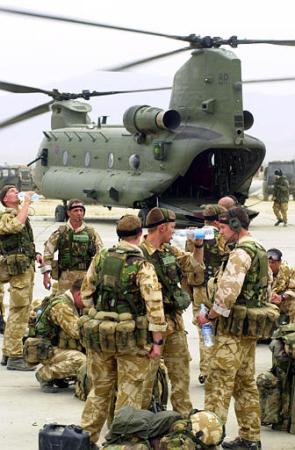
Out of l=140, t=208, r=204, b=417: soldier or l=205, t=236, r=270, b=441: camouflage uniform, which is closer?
l=205, t=236, r=270, b=441: camouflage uniform

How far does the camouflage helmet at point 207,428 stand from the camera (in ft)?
19.9

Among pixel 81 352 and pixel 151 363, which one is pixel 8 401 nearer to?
pixel 81 352

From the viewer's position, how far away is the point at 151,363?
7.04 metres

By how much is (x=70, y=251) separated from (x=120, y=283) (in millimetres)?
3272

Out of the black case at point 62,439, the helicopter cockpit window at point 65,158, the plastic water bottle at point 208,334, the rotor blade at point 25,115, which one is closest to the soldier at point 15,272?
the plastic water bottle at point 208,334

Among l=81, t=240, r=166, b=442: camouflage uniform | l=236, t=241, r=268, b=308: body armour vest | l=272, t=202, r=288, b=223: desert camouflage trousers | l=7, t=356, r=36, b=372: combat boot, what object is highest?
l=272, t=202, r=288, b=223: desert camouflage trousers

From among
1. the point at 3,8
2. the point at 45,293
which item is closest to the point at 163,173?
the point at 45,293

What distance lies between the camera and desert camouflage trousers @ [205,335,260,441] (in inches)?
277

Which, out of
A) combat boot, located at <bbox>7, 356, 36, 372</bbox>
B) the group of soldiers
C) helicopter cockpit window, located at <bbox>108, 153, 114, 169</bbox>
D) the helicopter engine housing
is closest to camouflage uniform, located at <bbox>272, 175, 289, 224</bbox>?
helicopter cockpit window, located at <bbox>108, 153, 114, 169</bbox>

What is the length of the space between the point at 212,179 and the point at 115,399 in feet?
58.9

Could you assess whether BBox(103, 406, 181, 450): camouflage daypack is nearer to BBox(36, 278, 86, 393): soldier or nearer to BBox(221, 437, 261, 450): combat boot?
BBox(221, 437, 261, 450): combat boot

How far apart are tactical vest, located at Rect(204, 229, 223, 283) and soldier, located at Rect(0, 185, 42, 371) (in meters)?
1.76

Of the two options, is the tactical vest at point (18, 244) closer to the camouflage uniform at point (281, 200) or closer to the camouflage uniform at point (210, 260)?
the camouflage uniform at point (210, 260)

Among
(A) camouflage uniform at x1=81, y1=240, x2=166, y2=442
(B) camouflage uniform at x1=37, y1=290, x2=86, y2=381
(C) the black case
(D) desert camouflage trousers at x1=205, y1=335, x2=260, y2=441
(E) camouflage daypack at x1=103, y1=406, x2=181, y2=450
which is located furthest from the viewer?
(B) camouflage uniform at x1=37, y1=290, x2=86, y2=381
